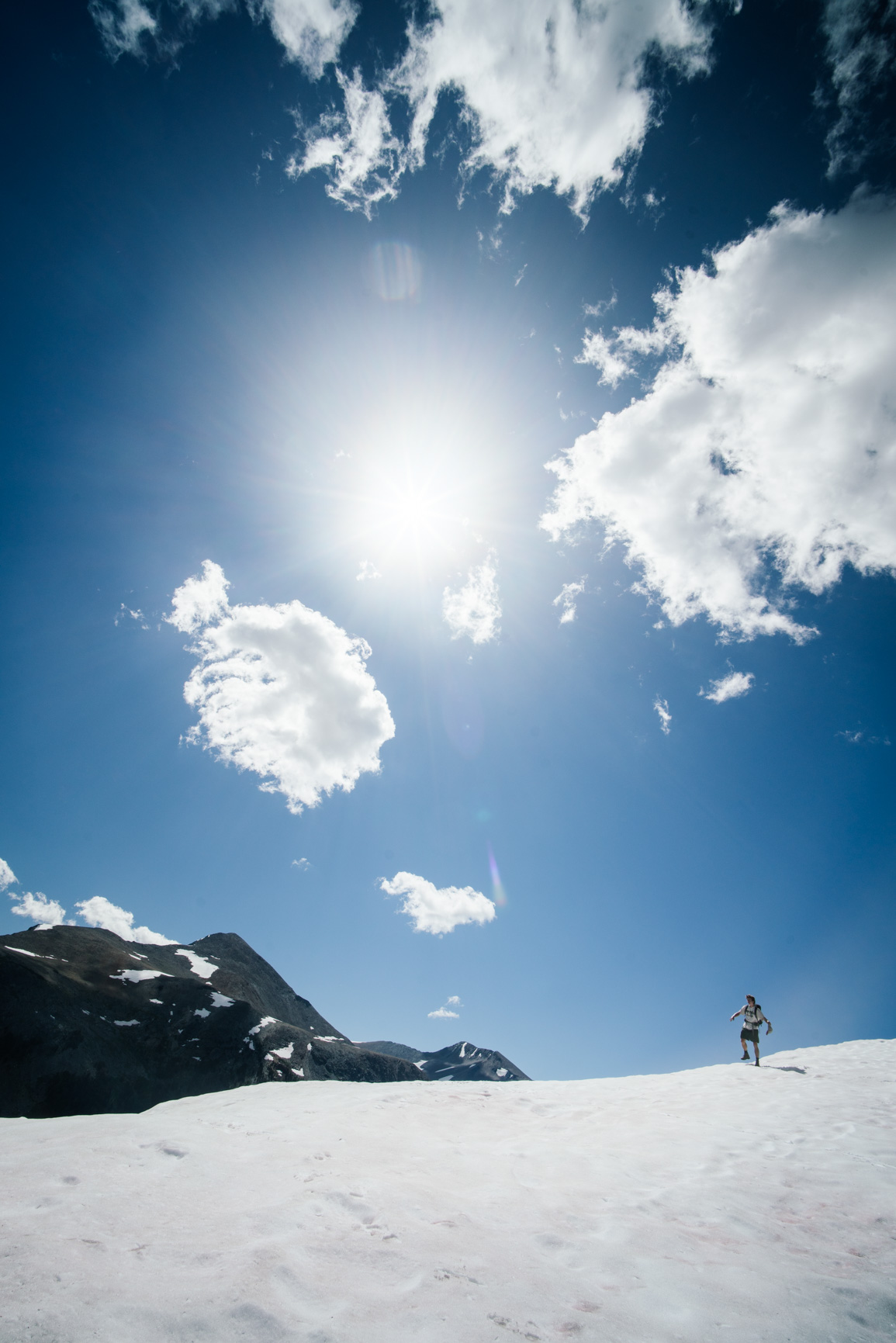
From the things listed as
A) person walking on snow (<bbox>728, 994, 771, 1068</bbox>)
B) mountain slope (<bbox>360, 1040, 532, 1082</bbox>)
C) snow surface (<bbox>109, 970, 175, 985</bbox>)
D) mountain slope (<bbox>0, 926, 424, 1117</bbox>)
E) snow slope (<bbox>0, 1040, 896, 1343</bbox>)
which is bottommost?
mountain slope (<bbox>360, 1040, 532, 1082</bbox>)

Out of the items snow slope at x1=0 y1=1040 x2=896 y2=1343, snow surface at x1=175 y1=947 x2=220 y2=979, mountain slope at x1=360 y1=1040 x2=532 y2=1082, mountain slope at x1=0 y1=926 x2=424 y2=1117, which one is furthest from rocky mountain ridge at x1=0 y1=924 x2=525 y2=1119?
mountain slope at x1=360 y1=1040 x2=532 y2=1082

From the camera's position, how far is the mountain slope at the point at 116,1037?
1054 inches

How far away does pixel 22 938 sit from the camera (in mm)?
37656

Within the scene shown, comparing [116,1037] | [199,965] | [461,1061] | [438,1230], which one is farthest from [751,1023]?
[461,1061]

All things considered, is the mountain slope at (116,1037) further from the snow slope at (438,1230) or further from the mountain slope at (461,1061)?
the mountain slope at (461,1061)

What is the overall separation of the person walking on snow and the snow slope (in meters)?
10.0

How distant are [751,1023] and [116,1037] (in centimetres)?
3292

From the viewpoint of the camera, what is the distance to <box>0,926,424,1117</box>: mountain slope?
2677 centimetres

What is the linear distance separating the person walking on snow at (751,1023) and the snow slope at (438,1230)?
32.9ft

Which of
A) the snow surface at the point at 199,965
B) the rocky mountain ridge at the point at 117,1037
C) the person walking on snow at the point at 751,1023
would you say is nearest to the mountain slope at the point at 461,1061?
the snow surface at the point at 199,965

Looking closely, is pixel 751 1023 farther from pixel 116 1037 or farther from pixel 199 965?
pixel 199 965

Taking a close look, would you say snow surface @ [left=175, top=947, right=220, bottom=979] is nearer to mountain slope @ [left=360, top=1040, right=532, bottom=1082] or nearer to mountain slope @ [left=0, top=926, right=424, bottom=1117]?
mountain slope @ [left=0, top=926, right=424, bottom=1117]

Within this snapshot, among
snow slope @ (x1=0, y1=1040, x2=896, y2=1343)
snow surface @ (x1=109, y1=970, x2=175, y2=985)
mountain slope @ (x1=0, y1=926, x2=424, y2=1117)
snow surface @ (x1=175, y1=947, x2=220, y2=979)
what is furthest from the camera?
snow surface @ (x1=175, y1=947, x2=220, y2=979)

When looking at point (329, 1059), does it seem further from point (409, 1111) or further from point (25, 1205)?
point (25, 1205)
